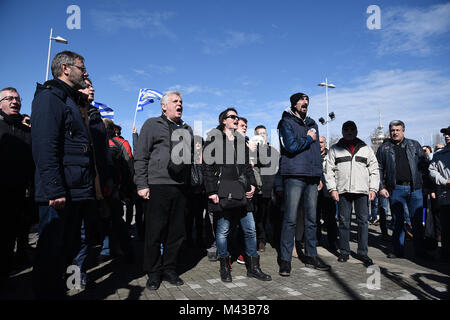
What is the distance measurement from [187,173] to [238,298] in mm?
1640

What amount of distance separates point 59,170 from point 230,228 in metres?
2.45

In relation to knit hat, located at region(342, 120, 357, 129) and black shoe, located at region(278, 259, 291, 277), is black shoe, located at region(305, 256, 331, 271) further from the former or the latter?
knit hat, located at region(342, 120, 357, 129)

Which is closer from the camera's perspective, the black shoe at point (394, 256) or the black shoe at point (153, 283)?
the black shoe at point (153, 283)

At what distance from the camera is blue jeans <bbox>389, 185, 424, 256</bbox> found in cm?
522

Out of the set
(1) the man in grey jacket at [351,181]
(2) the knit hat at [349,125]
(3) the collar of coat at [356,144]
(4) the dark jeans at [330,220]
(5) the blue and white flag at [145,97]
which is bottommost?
(4) the dark jeans at [330,220]

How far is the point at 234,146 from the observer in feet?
14.1

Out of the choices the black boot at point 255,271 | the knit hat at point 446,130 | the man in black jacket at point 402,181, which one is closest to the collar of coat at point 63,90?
the black boot at point 255,271

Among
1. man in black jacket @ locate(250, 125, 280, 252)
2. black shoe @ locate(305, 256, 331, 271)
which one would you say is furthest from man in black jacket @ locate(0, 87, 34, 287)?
black shoe @ locate(305, 256, 331, 271)

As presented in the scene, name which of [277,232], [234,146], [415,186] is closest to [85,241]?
[234,146]

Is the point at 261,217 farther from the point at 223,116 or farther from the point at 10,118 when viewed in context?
the point at 10,118

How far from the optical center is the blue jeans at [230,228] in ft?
13.3

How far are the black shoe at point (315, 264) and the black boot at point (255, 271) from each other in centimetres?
92

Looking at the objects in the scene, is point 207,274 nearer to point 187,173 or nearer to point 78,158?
point 187,173

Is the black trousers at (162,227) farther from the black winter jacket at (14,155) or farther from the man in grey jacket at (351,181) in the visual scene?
the man in grey jacket at (351,181)
